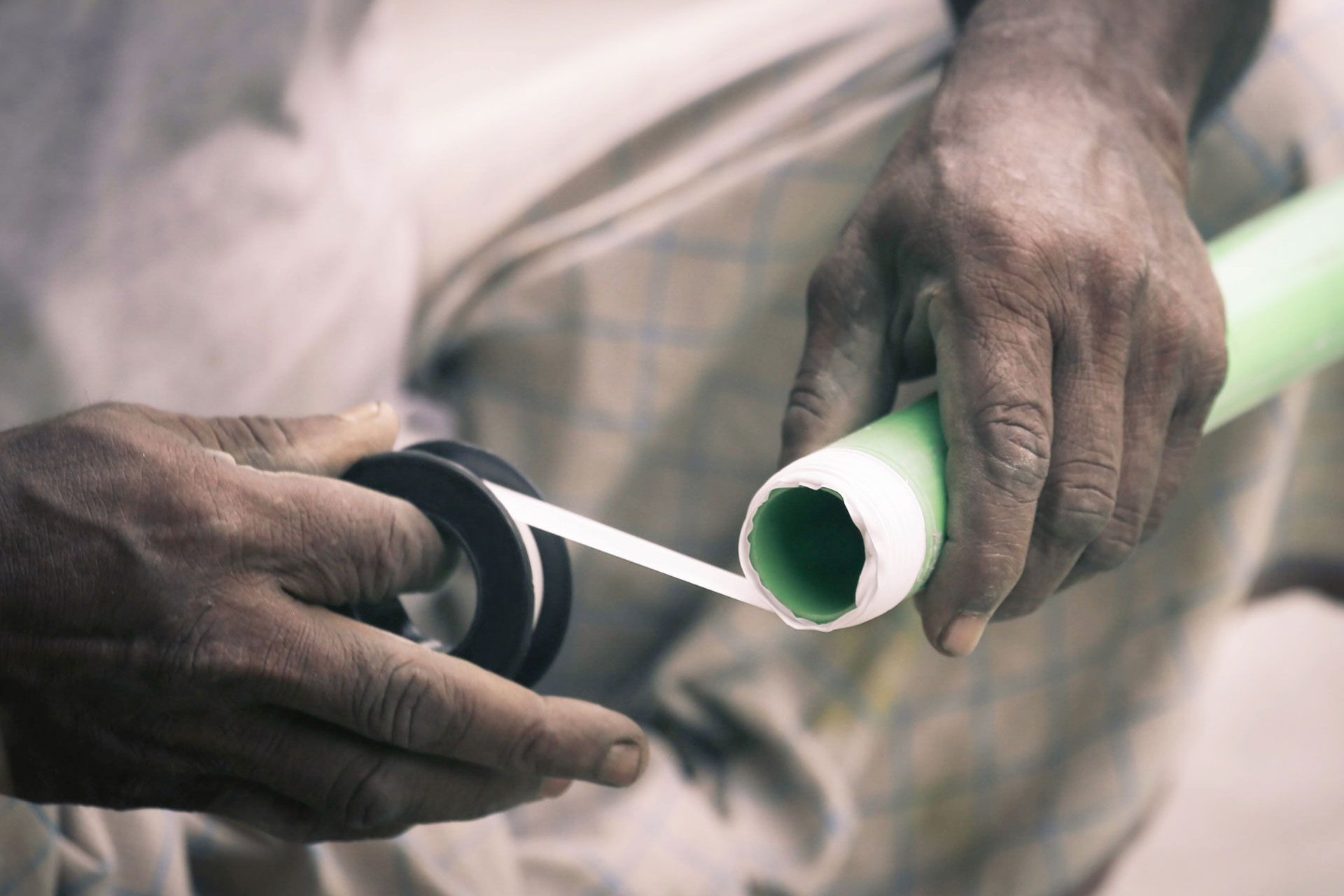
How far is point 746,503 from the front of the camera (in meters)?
0.84

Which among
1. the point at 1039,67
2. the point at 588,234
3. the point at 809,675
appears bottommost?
the point at 809,675

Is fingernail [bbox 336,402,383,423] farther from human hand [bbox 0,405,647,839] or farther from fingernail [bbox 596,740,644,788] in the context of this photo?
fingernail [bbox 596,740,644,788]

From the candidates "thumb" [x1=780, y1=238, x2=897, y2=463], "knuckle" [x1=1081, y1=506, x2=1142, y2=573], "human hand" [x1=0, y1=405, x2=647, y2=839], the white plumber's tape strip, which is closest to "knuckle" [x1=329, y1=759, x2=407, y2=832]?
"human hand" [x1=0, y1=405, x2=647, y2=839]

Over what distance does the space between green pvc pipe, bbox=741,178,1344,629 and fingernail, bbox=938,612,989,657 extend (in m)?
0.03

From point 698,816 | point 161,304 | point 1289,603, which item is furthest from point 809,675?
point 1289,603

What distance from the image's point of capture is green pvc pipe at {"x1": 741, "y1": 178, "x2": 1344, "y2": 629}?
1.55ft

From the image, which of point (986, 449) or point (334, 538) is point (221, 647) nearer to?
point (334, 538)

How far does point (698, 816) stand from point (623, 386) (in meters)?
0.32

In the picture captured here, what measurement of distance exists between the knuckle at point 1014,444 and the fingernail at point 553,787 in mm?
274

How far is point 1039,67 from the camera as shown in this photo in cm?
61

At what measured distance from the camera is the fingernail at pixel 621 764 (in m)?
0.55

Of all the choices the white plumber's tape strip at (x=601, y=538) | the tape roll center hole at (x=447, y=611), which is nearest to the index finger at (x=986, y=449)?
the white plumber's tape strip at (x=601, y=538)

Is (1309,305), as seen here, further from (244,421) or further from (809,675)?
(244,421)

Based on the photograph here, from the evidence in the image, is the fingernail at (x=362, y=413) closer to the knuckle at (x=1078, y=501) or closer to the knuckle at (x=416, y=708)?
the knuckle at (x=416, y=708)
